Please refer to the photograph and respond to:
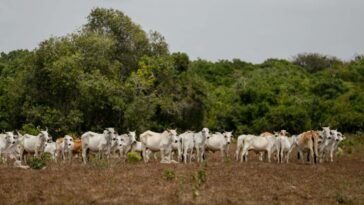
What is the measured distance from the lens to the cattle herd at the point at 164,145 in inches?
1087

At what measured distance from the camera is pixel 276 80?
69.0 meters

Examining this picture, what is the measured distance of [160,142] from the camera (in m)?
27.8

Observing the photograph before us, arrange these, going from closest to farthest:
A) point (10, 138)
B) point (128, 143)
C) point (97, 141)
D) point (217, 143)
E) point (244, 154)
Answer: point (10, 138), point (97, 141), point (244, 154), point (128, 143), point (217, 143)

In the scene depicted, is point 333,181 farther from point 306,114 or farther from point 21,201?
point 306,114

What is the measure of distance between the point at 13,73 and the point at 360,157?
40420 mm

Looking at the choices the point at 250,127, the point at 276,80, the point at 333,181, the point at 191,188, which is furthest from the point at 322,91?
the point at 191,188

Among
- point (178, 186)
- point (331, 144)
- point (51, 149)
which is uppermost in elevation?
point (331, 144)

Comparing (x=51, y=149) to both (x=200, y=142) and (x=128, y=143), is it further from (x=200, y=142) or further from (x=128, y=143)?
(x=200, y=142)

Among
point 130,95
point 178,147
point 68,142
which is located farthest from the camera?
point 130,95

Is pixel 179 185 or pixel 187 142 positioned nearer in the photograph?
pixel 179 185

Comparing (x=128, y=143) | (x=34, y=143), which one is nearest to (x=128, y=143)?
(x=128, y=143)

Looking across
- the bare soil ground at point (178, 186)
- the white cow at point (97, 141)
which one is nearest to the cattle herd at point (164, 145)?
the white cow at point (97, 141)

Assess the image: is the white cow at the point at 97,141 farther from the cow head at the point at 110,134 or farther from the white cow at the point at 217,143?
the white cow at the point at 217,143

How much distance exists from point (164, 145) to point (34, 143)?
5.87 m
